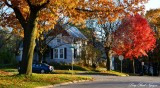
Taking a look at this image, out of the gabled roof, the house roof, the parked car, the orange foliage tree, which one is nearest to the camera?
the orange foliage tree

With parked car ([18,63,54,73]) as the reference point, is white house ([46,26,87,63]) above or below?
above

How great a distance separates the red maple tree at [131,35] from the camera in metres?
54.7

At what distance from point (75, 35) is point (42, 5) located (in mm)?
41211

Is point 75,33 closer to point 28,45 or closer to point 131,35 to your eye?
point 131,35

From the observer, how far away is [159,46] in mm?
70875

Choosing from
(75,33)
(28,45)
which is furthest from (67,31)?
(28,45)

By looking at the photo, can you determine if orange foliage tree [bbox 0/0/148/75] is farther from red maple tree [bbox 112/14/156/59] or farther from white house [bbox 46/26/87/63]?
white house [bbox 46/26/87/63]

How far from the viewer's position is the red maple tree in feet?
179

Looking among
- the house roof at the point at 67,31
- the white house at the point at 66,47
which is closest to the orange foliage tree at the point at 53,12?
the house roof at the point at 67,31

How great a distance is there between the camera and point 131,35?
54.9 meters

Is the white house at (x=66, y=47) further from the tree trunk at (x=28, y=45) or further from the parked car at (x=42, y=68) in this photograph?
the tree trunk at (x=28, y=45)

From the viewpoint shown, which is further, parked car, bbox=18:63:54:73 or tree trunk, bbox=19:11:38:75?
parked car, bbox=18:63:54:73

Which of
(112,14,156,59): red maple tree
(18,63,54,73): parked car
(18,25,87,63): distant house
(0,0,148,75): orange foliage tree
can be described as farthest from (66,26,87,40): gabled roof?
(0,0,148,75): orange foliage tree

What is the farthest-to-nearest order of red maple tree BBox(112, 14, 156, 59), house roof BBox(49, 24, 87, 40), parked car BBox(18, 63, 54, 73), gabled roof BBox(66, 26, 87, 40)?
gabled roof BBox(66, 26, 87, 40) < house roof BBox(49, 24, 87, 40) < red maple tree BBox(112, 14, 156, 59) < parked car BBox(18, 63, 54, 73)
